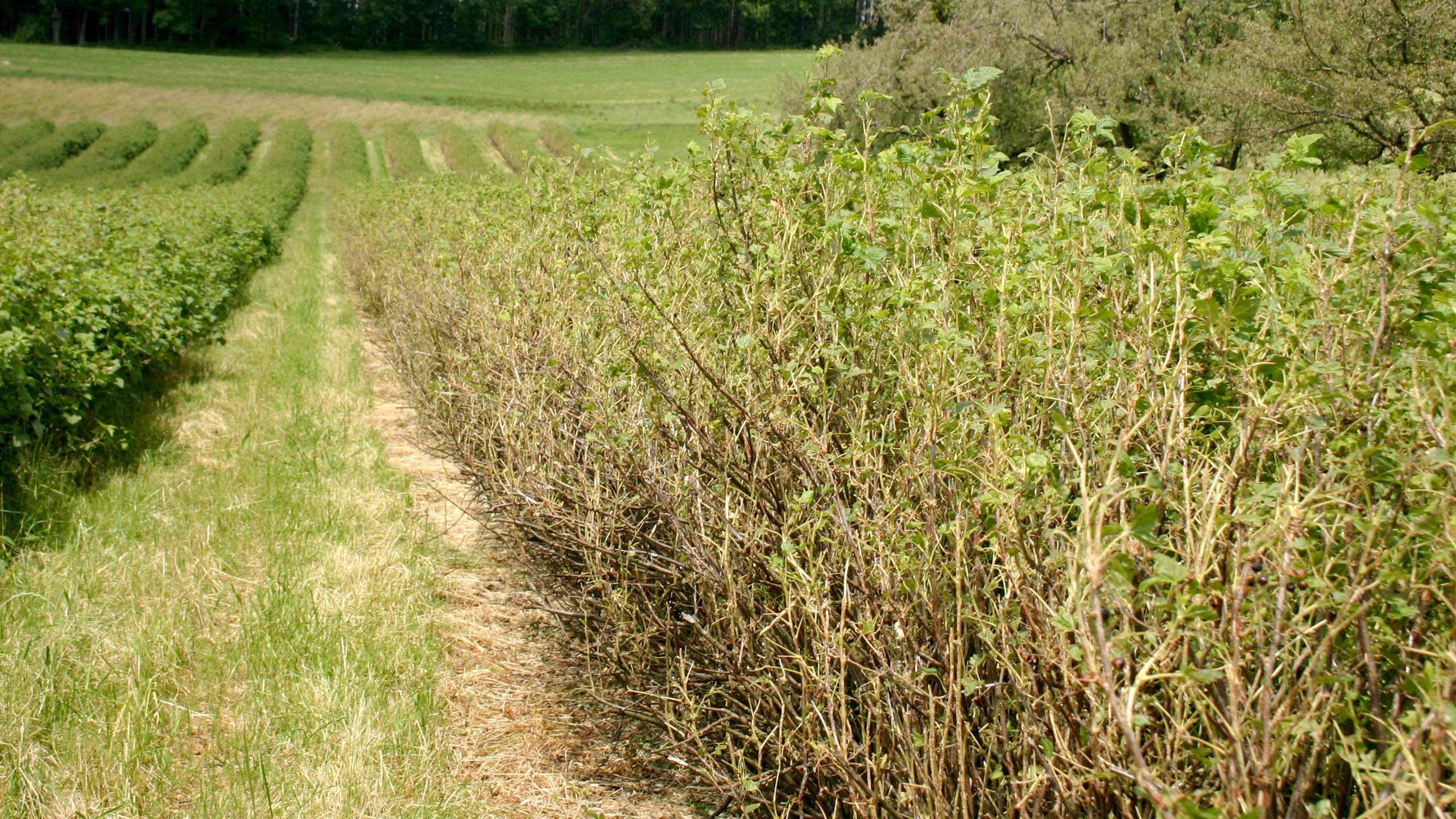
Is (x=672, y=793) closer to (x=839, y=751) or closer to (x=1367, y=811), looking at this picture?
(x=839, y=751)

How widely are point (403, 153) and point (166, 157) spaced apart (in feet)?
31.3

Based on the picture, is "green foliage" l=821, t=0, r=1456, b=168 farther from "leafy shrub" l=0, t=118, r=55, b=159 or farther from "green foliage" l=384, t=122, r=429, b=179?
"leafy shrub" l=0, t=118, r=55, b=159

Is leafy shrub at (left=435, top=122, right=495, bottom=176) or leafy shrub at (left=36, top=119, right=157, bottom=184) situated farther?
leafy shrub at (left=435, top=122, right=495, bottom=176)

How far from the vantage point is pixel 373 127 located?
52188mm

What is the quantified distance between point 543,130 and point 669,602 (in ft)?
146

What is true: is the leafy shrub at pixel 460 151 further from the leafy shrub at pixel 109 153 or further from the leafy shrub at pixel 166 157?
the leafy shrub at pixel 109 153

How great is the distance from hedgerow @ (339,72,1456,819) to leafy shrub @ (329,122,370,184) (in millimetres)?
32274

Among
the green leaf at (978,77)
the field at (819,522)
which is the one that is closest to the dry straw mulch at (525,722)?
the field at (819,522)

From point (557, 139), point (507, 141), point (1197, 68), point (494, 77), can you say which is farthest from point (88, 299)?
point (494, 77)

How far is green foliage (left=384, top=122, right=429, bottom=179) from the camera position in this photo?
38.8m

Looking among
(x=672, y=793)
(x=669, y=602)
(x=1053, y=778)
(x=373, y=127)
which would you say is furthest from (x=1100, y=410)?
(x=373, y=127)

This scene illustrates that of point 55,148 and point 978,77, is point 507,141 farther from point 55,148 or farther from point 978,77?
point 978,77

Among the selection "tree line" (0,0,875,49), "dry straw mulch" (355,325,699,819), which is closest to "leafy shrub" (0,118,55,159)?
"tree line" (0,0,875,49)

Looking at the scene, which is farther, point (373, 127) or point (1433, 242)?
point (373, 127)
